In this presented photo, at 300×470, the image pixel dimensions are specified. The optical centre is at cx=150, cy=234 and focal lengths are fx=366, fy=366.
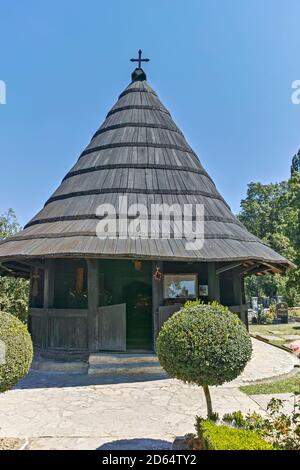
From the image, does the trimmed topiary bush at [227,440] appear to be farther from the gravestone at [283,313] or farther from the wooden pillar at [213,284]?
the gravestone at [283,313]

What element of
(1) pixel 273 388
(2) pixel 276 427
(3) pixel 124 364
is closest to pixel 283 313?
(1) pixel 273 388

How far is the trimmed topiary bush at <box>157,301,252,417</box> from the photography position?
5.09 metres

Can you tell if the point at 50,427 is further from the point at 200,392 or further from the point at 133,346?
the point at 133,346

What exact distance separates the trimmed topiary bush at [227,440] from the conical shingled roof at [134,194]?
18.5 ft

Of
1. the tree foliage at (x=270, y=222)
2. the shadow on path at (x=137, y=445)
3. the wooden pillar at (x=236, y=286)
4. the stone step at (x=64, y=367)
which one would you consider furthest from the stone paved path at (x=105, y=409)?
the tree foliage at (x=270, y=222)

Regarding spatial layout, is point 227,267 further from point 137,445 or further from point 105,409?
point 137,445

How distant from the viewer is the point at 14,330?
5266 millimetres

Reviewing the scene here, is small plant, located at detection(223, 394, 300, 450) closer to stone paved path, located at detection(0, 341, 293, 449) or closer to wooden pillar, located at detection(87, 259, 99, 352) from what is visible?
stone paved path, located at detection(0, 341, 293, 449)

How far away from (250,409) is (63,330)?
638cm

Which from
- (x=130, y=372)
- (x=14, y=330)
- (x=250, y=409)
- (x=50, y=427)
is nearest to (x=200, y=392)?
(x=250, y=409)

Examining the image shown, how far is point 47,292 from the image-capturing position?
477 inches

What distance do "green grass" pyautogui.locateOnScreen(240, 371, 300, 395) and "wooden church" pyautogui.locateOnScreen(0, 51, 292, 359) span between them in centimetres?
295

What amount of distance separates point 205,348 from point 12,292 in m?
17.1

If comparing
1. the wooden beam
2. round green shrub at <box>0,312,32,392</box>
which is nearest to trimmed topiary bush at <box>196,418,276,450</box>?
round green shrub at <box>0,312,32,392</box>
